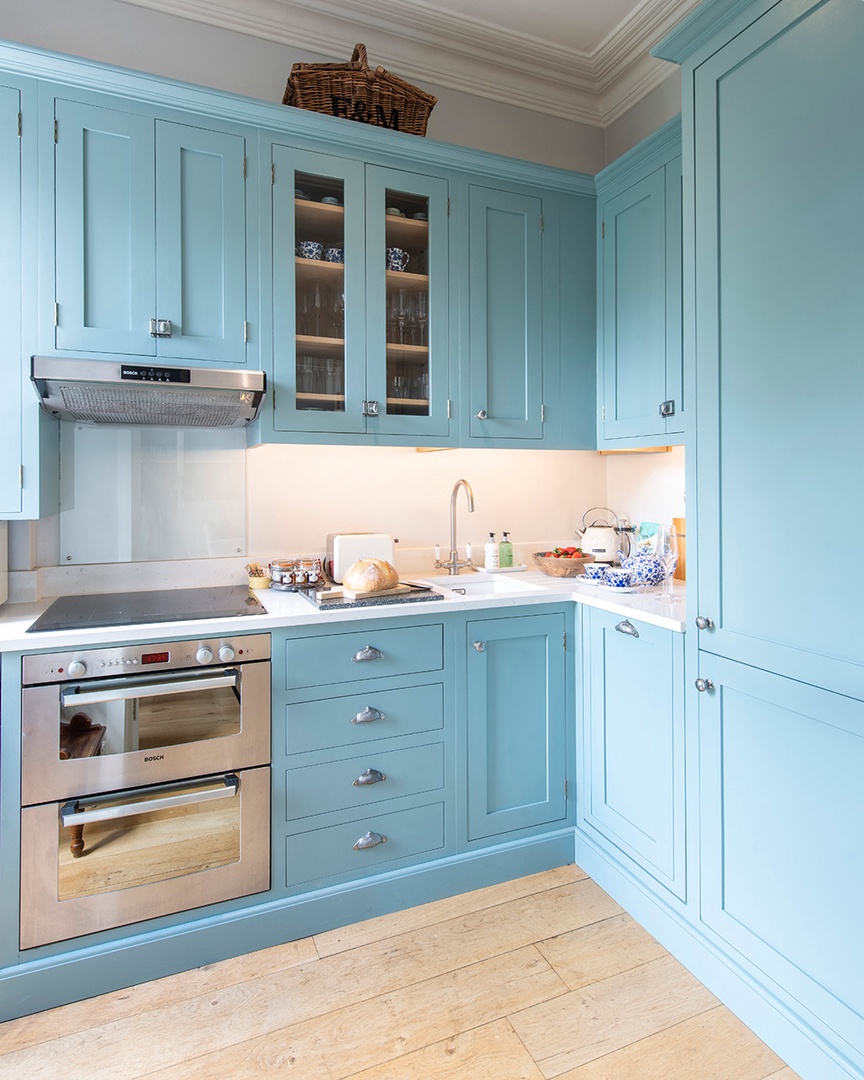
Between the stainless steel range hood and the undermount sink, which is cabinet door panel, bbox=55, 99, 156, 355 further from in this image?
the undermount sink

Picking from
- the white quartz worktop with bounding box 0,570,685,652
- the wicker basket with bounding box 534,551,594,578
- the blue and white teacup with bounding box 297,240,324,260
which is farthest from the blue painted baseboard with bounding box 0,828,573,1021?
the blue and white teacup with bounding box 297,240,324,260

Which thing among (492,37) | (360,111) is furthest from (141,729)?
(492,37)

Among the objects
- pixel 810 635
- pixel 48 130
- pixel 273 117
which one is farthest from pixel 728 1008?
pixel 48 130

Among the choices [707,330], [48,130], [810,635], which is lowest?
[810,635]

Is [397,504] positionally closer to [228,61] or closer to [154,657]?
[154,657]

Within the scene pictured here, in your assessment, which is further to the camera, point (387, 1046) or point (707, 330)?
point (707, 330)

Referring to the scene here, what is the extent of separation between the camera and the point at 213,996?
1.70 metres

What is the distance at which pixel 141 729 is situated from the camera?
68.1 inches

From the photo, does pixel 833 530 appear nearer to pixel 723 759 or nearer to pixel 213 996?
pixel 723 759

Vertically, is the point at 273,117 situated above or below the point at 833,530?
above

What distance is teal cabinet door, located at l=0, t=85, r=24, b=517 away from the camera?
5.77 feet

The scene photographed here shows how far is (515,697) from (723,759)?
2.41 feet

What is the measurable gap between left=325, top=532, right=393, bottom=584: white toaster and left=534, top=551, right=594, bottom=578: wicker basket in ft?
2.17

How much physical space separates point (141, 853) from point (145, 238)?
1751mm
